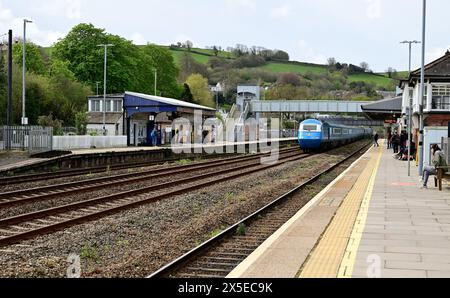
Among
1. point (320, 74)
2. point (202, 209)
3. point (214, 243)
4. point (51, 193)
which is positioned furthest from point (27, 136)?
point (320, 74)

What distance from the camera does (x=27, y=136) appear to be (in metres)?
33.3

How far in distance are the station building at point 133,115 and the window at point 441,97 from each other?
1988 cm

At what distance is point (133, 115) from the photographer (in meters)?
51.9

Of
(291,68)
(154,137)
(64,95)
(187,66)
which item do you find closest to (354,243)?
(154,137)

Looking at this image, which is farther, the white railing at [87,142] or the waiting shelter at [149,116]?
the waiting shelter at [149,116]

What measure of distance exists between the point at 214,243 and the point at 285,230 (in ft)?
4.52

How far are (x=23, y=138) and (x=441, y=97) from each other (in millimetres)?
24900

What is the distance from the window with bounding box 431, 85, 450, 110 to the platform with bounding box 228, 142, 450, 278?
22.8 metres

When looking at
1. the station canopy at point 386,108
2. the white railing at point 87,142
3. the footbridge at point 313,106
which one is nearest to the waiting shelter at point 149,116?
the white railing at point 87,142

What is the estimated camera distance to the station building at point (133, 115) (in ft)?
163

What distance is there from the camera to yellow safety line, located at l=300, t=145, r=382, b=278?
773cm

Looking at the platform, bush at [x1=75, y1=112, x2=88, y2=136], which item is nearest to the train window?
bush at [x1=75, y1=112, x2=88, y2=136]

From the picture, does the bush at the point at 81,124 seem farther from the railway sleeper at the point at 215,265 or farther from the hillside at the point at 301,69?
the hillside at the point at 301,69

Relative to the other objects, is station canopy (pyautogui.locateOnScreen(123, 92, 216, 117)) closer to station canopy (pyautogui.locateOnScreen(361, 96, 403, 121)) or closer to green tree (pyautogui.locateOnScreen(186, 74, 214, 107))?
station canopy (pyautogui.locateOnScreen(361, 96, 403, 121))
